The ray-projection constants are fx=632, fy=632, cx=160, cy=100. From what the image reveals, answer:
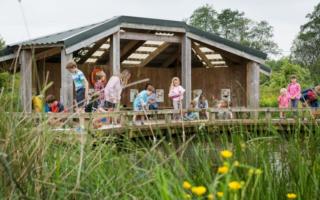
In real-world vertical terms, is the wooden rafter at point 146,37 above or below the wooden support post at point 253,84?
above

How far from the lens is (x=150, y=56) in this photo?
19.9m

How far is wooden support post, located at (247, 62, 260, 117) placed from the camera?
18.3 m

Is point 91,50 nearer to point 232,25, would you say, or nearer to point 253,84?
point 253,84

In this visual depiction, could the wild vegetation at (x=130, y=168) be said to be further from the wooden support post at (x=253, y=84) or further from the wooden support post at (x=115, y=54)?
the wooden support post at (x=253, y=84)

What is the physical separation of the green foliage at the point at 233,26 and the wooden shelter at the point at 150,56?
60.3m

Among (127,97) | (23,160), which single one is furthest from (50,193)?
(127,97)

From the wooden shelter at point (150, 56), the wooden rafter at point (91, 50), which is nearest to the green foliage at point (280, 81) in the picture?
the wooden shelter at point (150, 56)

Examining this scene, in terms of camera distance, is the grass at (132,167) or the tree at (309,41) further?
the tree at (309,41)

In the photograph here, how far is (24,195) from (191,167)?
1464 millimetres

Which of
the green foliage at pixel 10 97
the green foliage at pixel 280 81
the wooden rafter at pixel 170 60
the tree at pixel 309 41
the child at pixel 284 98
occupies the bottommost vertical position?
the green foliage at pixel 10 97

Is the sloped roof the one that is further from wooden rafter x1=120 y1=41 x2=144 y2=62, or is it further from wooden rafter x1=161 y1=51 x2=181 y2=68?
wooden rafter x1=161 y1=51 x2=181 y2=68

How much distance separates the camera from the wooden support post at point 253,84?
18.3 meters

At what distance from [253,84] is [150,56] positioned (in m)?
3.51

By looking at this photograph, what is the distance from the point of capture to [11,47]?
15.5m
